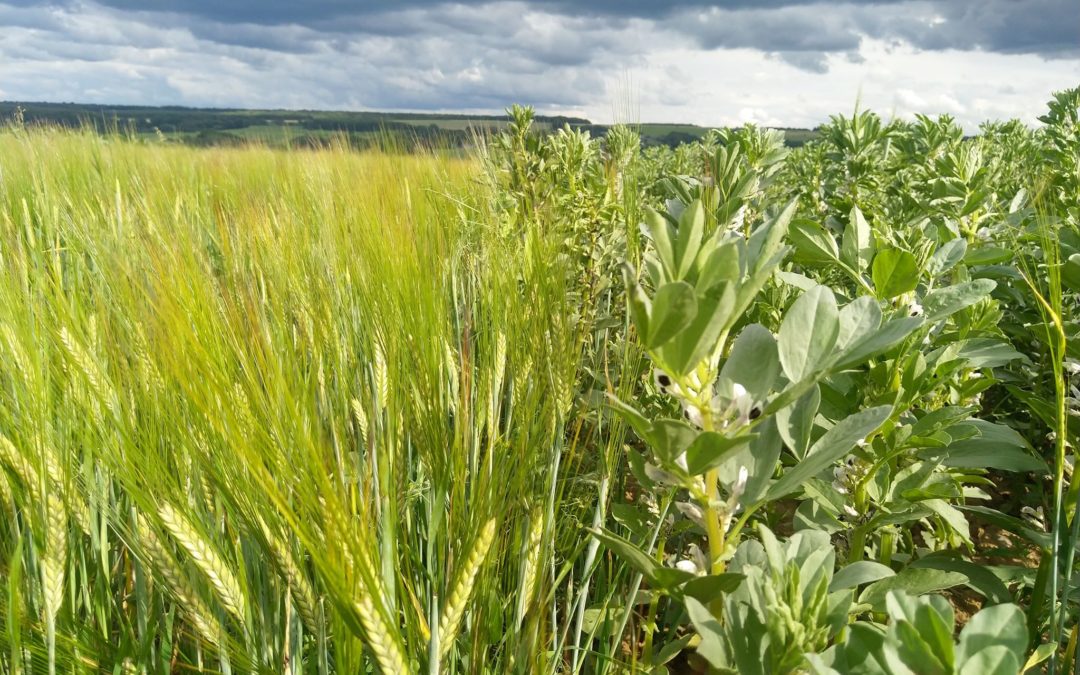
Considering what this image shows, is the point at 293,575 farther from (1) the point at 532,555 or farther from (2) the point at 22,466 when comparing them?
(2) the point at 22,466

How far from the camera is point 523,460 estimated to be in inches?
30.0

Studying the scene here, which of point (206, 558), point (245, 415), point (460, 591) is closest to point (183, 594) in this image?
point (206, 558)

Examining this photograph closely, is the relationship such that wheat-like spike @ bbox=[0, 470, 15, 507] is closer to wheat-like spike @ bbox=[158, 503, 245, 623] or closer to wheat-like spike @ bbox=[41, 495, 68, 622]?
wheat-like spike @ bbox=[41, 495, 68, 622]

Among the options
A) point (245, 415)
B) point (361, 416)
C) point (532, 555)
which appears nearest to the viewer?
point (245, 415)

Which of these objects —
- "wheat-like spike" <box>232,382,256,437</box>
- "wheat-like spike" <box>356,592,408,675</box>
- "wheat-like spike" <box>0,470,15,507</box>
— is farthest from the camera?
"wheat-like spike" <box>0,470,15,507</box>

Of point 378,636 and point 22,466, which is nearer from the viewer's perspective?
point 378,636

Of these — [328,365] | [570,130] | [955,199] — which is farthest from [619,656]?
[570,130]

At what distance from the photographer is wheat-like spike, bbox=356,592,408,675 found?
1.73 ft

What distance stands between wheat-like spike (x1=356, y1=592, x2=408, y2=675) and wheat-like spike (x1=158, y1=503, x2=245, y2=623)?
0.73 feet

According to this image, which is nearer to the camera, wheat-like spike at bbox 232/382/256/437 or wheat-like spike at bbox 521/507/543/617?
wheat-like spike at bbox 232/382/256/437

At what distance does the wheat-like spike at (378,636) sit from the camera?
53 centimetres

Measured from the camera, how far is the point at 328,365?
38.9 inches

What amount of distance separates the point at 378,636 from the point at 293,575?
0.19m

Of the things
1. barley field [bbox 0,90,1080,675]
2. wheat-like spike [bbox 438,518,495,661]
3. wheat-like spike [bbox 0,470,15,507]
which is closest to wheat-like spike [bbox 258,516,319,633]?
barley field [bbox 0,90,1080,675]
